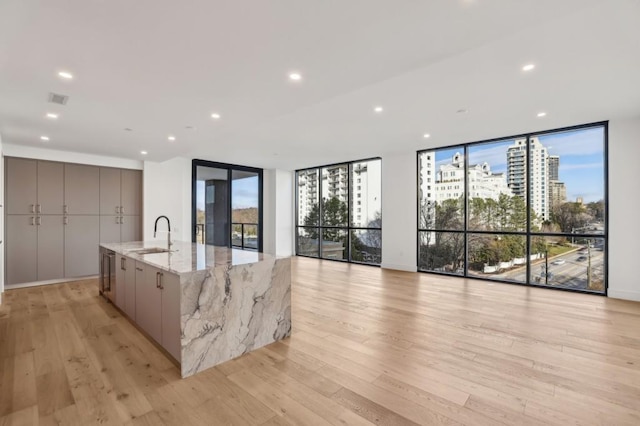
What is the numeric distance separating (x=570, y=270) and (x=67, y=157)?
894 cm

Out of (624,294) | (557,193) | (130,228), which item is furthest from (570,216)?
(130,228)

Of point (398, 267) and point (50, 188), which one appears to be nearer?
point (50, 188)

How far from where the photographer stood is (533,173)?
5324mm

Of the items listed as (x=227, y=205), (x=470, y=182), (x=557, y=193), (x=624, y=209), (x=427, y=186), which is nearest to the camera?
(x=624, y=209)

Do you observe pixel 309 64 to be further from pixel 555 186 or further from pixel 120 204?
pixel 120 204

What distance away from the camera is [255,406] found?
2012 millimetres

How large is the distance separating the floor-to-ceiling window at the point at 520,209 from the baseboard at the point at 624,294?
154 mm

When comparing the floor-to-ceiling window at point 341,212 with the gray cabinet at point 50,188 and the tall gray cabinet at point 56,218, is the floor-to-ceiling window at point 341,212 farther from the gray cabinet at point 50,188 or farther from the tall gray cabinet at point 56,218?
the gray cabinet at point 50,188

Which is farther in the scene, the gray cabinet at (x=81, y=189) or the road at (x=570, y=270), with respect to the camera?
the gray cabinet at (x=81, y=189)

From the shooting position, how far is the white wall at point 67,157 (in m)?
5.11

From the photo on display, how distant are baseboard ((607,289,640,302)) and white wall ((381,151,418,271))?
3.09m

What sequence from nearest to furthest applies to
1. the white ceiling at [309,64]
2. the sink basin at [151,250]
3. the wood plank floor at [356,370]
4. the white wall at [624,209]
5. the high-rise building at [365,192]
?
the white ceiling at [309,64], the wood plank floor at [356,370], the sink basin at [151,250], the white wall at [624,209], the high-rise building at [365,192]

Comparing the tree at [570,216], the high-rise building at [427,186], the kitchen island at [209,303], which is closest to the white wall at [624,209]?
the tree at [570,216]

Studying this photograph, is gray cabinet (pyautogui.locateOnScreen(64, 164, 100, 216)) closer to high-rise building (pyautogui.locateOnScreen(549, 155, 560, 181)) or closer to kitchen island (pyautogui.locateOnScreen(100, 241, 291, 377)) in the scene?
kitchen island (pyautogui.locateOnScreen(100, 241, 291, 377))
